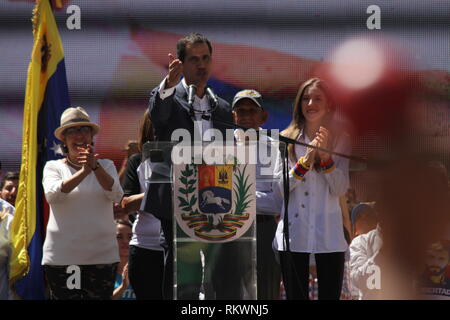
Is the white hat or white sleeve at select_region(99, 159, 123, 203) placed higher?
the white hat

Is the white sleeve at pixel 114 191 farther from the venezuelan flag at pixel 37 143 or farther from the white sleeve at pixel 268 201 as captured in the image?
the white sleeve at pixel 268 201

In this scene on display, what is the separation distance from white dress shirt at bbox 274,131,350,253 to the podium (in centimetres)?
73

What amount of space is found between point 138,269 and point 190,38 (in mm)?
1201

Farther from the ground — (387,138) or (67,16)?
(67,16)

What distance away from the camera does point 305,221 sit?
159 inches

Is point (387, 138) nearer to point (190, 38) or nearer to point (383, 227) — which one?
point (383, 227)

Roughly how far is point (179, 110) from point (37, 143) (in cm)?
146

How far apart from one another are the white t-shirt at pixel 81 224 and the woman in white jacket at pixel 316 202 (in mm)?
896

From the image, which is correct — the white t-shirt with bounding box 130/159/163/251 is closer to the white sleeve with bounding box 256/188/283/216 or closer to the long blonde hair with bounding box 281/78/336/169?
the white sleeve with bounding box 256/188/283/216

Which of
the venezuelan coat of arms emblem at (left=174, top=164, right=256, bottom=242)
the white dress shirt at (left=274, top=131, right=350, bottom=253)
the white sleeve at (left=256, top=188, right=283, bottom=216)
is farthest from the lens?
the white sleeve at (left=256, top=188, right=283, bottom=216)

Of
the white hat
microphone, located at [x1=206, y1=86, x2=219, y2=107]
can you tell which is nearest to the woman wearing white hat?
the white hat

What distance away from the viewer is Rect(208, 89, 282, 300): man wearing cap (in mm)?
3287

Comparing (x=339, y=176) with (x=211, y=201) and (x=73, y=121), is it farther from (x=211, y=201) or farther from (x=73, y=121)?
(x=73, y=121)
